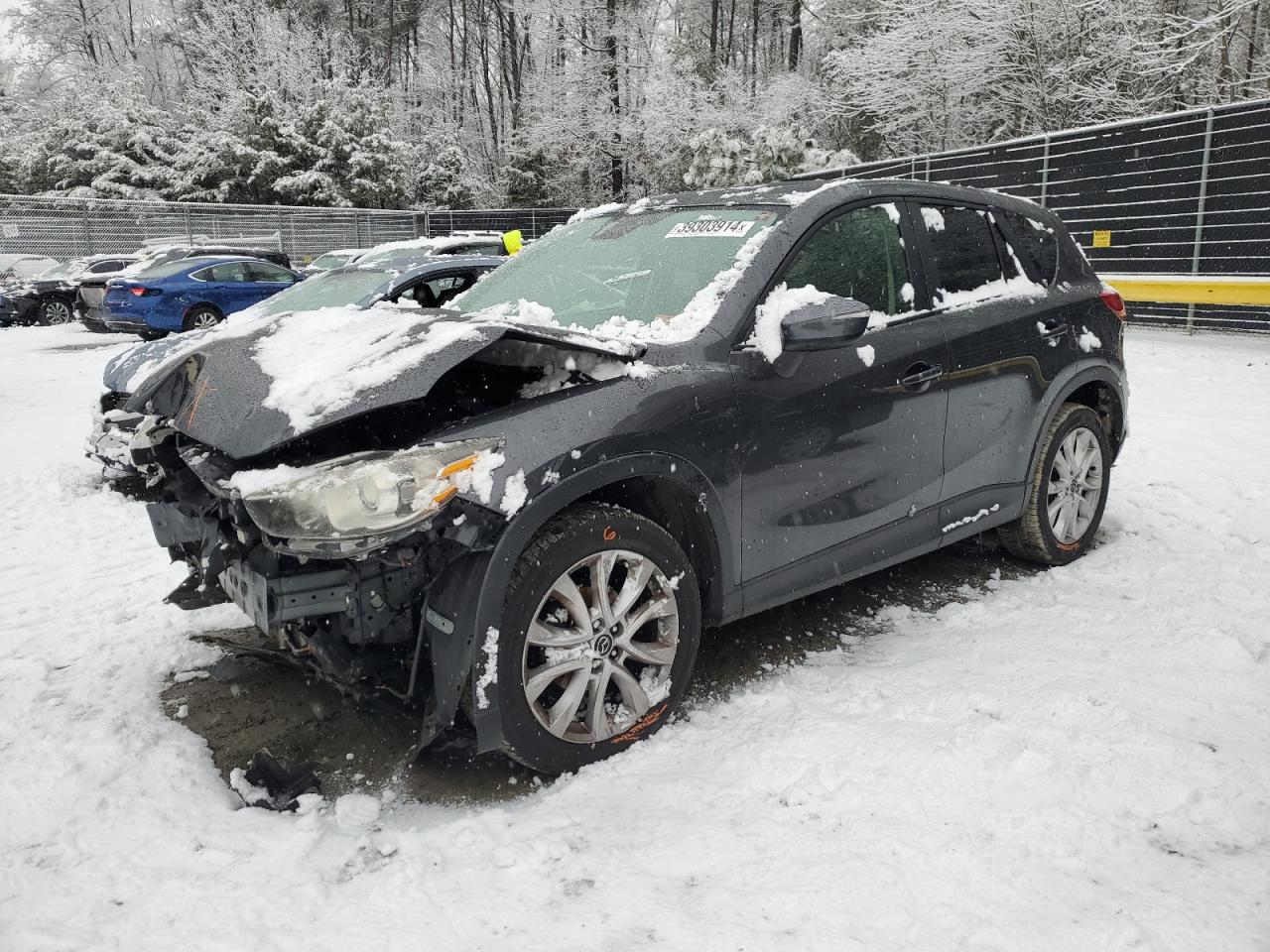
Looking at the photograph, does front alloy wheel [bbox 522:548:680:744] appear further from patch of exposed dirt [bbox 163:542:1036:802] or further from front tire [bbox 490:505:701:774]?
patch of exposed dirt [bbox 163:542:1036:802]

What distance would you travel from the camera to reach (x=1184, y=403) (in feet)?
26.2

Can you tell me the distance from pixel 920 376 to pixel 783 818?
1795 mm

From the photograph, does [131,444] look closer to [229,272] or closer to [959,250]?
[959,250]

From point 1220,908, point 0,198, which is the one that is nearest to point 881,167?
point 1220,908

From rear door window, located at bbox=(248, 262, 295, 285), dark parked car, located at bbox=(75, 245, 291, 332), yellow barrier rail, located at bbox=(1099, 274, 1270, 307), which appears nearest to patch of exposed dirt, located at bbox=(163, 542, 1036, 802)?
yellow barrier rail, located at bbox=(1099, 274, 1270, 307)

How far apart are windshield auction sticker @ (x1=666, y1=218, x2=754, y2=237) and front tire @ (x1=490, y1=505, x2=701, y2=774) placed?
47.3 inches

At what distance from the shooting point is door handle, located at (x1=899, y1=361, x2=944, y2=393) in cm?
355

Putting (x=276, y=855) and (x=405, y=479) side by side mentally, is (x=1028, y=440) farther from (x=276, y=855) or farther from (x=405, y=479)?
(x=276, y=855)

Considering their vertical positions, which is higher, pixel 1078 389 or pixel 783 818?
pixel 1078 389

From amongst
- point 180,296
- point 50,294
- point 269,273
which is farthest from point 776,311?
point 50,294

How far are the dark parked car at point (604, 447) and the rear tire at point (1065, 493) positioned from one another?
0.76 feet

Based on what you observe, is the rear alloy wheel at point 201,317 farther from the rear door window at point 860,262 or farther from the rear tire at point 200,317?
the rear door window at point 860,262

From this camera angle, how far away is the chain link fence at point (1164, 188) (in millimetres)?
11586

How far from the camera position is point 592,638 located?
9.05 feet
